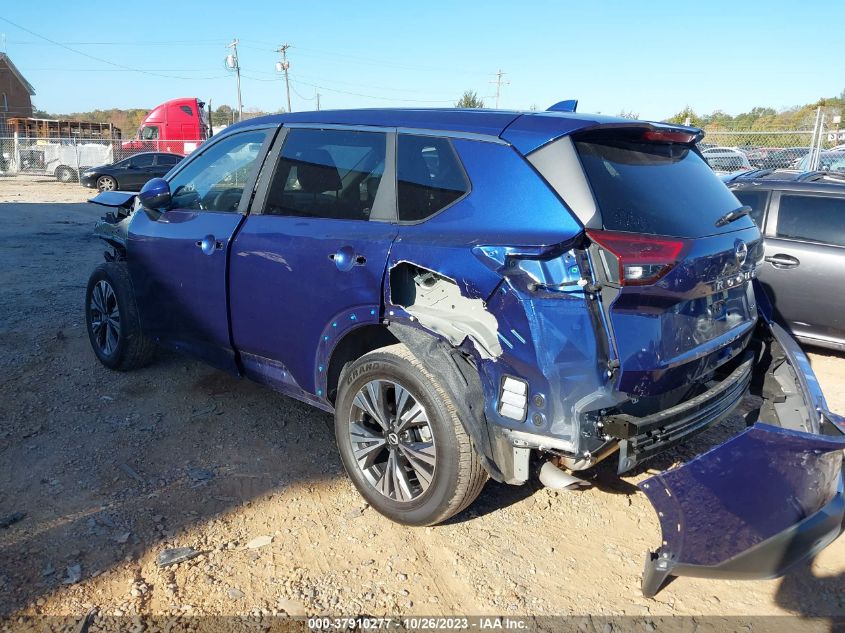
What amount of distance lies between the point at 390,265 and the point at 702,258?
4.23 feet

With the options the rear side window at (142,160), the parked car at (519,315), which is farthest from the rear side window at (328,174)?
the rear side window at (142,160)

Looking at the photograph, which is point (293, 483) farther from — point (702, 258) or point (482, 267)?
point (702, 258)

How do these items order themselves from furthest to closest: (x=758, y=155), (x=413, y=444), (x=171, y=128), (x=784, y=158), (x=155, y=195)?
1. (x=171, y=128)
2. (x=758, y=155)
3. (x=784, y=158)
4. (x=155, y=195)
5. (x=413, y=444)

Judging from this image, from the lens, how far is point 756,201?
19.3 feet

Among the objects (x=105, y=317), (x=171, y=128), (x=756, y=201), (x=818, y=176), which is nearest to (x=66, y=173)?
(x=171, y=128)

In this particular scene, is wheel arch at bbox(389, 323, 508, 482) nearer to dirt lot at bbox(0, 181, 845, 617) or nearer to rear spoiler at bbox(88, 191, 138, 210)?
dirt lot at bbox(0, 181, 845, 617)

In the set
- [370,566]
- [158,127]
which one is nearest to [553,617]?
[370,566]

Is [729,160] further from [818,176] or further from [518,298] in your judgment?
[518,298]

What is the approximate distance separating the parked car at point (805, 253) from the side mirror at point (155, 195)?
186 inches

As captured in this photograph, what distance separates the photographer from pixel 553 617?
2543 mm

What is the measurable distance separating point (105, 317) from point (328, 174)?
94.7 inches

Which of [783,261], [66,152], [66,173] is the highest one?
[66,152]

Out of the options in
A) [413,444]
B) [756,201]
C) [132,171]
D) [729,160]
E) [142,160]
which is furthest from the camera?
[142,160]

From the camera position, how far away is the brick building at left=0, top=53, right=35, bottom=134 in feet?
168
